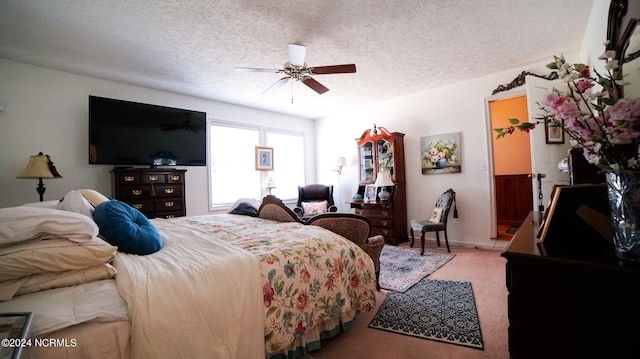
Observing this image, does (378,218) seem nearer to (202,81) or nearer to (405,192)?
(405,192)

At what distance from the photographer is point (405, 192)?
4.57m

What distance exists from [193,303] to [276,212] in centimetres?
145

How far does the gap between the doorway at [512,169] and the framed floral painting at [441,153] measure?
5.17ft

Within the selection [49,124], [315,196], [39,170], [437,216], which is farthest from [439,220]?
[49,124]

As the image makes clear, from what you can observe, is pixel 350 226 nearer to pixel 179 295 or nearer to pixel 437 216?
pixel 179 295

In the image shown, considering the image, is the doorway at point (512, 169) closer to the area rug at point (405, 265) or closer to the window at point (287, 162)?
the area rug at point (405, 265)

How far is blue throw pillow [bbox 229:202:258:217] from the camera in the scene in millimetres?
2965

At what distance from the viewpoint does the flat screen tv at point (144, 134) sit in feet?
10.5

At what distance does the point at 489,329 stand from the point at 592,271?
53.9 inches

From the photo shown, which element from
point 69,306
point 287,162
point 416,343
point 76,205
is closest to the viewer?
point 69,306

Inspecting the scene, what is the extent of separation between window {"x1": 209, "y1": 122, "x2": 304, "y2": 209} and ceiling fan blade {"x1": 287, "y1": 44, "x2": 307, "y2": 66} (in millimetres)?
2648

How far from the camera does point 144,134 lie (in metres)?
3.52

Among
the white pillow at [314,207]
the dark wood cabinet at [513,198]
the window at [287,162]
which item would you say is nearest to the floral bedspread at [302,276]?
the white pillow at [314,207]

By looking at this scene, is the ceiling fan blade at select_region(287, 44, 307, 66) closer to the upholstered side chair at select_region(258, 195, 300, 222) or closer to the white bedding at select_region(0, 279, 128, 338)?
the upholstered side chair at select_region(258, 195, 300, 222)
